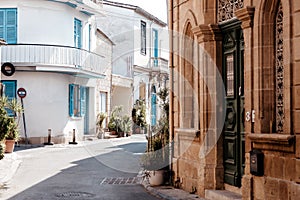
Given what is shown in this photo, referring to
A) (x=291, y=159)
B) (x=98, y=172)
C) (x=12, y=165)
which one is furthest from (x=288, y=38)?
(x=12, y=165)

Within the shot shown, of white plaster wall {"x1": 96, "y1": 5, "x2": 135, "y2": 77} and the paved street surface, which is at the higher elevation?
white plaster wall {"x1": 96, "y1": 5, "x2": 135, "y2": 77}

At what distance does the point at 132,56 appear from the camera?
36.1 meters

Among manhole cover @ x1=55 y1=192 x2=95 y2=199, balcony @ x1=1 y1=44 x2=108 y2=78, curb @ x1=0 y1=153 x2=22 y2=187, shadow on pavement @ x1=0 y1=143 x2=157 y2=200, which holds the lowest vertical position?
manhole cover @ x1=55 y1=192 x2=95 y2=199

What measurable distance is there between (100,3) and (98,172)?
18.3 meters

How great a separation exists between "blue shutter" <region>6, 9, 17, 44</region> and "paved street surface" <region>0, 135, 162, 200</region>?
236 inches

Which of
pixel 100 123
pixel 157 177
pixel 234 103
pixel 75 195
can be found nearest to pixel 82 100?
pixel 100 123

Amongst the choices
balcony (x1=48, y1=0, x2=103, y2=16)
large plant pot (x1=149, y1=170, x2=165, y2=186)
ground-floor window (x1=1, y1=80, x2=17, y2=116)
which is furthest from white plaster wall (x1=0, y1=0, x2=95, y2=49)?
large plant pot (x1=149, y1=170, x2=165, y2=186)

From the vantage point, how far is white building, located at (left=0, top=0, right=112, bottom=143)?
950 inches

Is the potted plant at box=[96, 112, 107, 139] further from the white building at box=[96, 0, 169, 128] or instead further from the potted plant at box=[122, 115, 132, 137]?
the white building at box=[96, 0, 169, 128]

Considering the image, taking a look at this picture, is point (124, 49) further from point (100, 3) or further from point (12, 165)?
point (12, 165)

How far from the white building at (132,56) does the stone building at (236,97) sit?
72.9 feet

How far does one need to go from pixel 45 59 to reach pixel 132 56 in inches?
494

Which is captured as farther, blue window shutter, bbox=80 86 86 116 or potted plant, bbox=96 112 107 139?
potted plant, bbox=96 112 107 139

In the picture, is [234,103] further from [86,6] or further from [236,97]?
[86,6]
